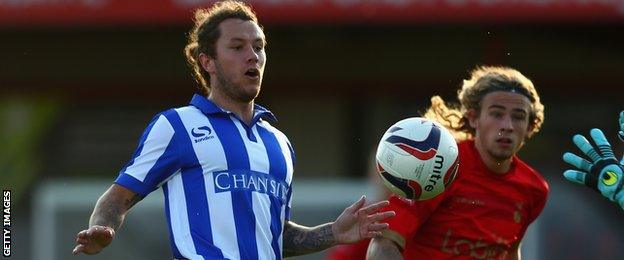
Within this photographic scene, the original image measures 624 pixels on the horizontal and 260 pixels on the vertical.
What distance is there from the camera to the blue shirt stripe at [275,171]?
6496 mm

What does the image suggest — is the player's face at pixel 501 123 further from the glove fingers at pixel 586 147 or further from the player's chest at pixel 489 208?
the glove fingers at pixel 586 147

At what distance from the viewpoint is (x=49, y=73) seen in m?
15.8

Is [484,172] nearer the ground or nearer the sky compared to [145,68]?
nearer the ground

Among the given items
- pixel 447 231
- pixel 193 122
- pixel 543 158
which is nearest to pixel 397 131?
pixel 447 231

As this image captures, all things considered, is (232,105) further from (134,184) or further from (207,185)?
(134,184)

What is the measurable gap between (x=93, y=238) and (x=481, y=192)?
233cm

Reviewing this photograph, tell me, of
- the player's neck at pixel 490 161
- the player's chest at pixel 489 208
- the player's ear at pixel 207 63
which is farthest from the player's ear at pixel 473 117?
the player's ear at pixel 207 63

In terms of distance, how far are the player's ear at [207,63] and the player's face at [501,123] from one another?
1.64 metres

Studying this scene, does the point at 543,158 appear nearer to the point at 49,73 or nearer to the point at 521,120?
the point at 49,73

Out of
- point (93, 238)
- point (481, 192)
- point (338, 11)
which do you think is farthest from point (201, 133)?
point (338, 11)

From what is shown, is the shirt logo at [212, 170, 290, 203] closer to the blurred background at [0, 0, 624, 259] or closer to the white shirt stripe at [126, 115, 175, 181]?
the white shirt stripe at [126, 115, 175, 181]

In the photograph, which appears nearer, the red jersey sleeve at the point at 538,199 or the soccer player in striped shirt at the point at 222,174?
the soccer player in striped shirt at the point at 222,174

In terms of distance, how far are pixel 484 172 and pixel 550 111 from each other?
27.6 feet

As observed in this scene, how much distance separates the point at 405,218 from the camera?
716 centimetres
